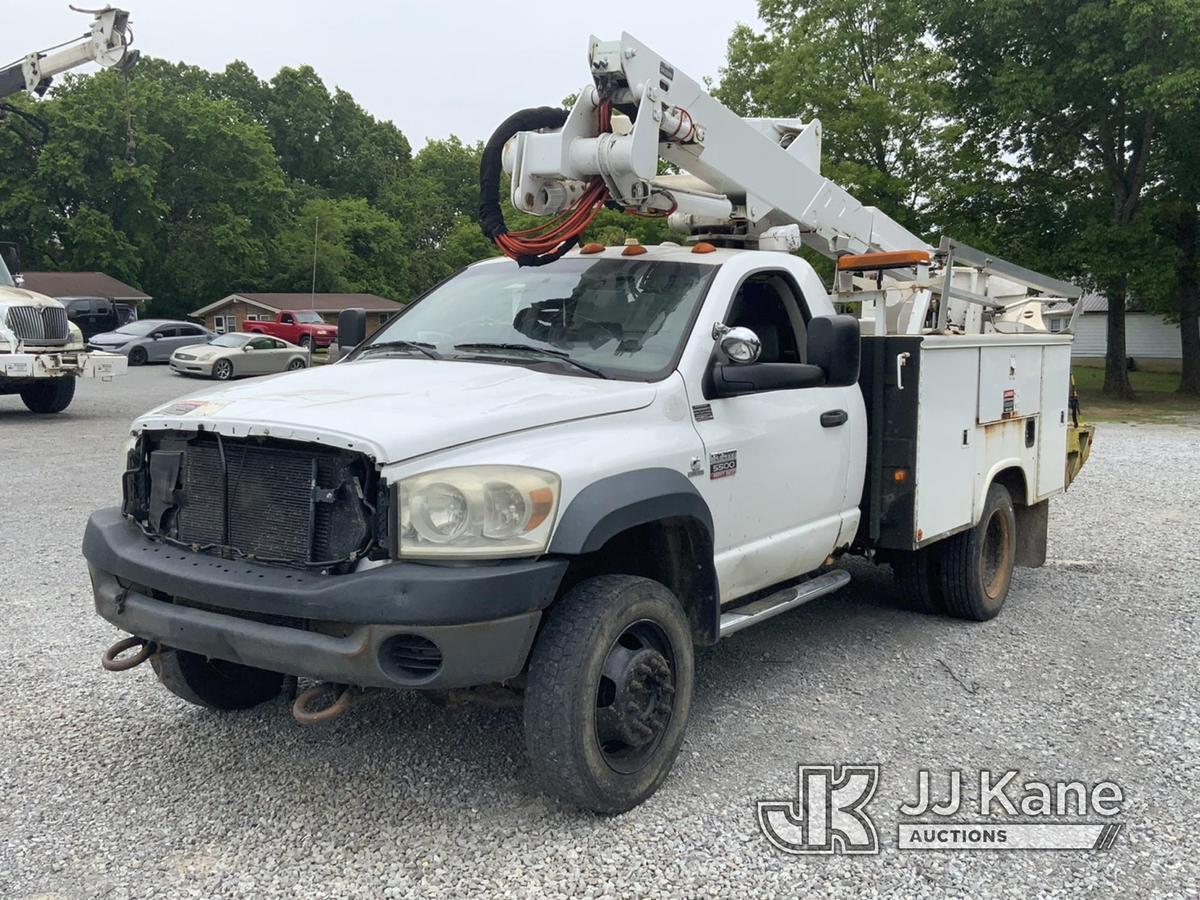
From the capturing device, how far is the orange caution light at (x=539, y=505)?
11.6 feet

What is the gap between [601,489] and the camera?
3738mm

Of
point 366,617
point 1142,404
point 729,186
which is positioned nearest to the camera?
point 366,617

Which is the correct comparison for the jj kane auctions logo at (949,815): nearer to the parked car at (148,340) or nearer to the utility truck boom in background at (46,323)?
the utility truck boom in background at (46,323)

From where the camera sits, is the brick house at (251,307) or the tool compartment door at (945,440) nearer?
the tool compartment door at (945,440)

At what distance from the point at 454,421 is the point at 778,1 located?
104 feet

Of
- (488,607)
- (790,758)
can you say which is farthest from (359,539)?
(790,758)

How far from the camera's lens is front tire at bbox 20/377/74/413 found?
58.1 feet

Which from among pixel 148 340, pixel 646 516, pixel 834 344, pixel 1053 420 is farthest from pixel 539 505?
pixel 148 340

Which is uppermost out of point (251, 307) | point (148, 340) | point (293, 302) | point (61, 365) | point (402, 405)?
point (293, 302)

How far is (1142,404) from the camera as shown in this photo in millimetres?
26422

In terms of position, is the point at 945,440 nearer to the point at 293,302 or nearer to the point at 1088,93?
the point at 1088,93

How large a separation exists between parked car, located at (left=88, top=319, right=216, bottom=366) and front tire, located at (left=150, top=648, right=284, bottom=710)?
1256 inches

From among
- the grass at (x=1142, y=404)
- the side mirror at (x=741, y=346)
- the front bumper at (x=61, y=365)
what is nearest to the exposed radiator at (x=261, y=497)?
the side mirror at (x=741, y=346)

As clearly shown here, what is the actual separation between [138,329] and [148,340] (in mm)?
769
